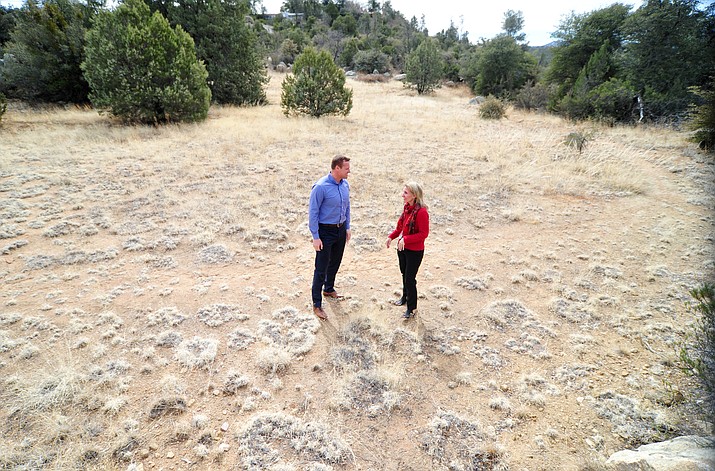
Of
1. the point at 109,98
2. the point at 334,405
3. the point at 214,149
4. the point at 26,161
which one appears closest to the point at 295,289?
the point at 334,405

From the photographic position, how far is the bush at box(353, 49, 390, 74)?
3862cm

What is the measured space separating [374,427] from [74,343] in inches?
132

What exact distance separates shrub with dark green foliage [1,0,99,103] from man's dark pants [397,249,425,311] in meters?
19.9

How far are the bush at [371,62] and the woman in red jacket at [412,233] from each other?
39918 mm

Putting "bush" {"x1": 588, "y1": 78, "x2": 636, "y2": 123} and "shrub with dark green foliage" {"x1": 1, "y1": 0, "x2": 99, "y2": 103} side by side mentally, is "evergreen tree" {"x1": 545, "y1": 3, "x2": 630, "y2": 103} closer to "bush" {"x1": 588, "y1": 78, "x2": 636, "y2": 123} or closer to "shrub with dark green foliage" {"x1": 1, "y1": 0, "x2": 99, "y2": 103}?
"bush" {"x1": 588, "y1": 78, "x2": 636, "y2": 123}

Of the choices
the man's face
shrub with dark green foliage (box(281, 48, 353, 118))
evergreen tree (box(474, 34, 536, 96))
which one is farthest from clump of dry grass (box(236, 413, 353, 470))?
evergreen tree (box(474, 34, 536, 96))

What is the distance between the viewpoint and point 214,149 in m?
10.8

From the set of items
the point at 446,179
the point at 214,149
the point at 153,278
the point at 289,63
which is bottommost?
the point at 153,278

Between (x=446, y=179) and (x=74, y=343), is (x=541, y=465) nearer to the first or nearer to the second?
(x=74, y=343)

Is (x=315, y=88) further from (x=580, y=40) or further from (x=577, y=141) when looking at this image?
(x=580, y=40)

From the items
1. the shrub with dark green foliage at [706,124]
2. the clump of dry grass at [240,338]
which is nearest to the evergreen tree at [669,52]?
the shrub with dark green foliage at [706,124]

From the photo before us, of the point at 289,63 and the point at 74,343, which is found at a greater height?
the point at 289,63

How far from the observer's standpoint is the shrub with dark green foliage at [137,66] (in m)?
11.9

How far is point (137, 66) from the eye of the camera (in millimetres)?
12133
